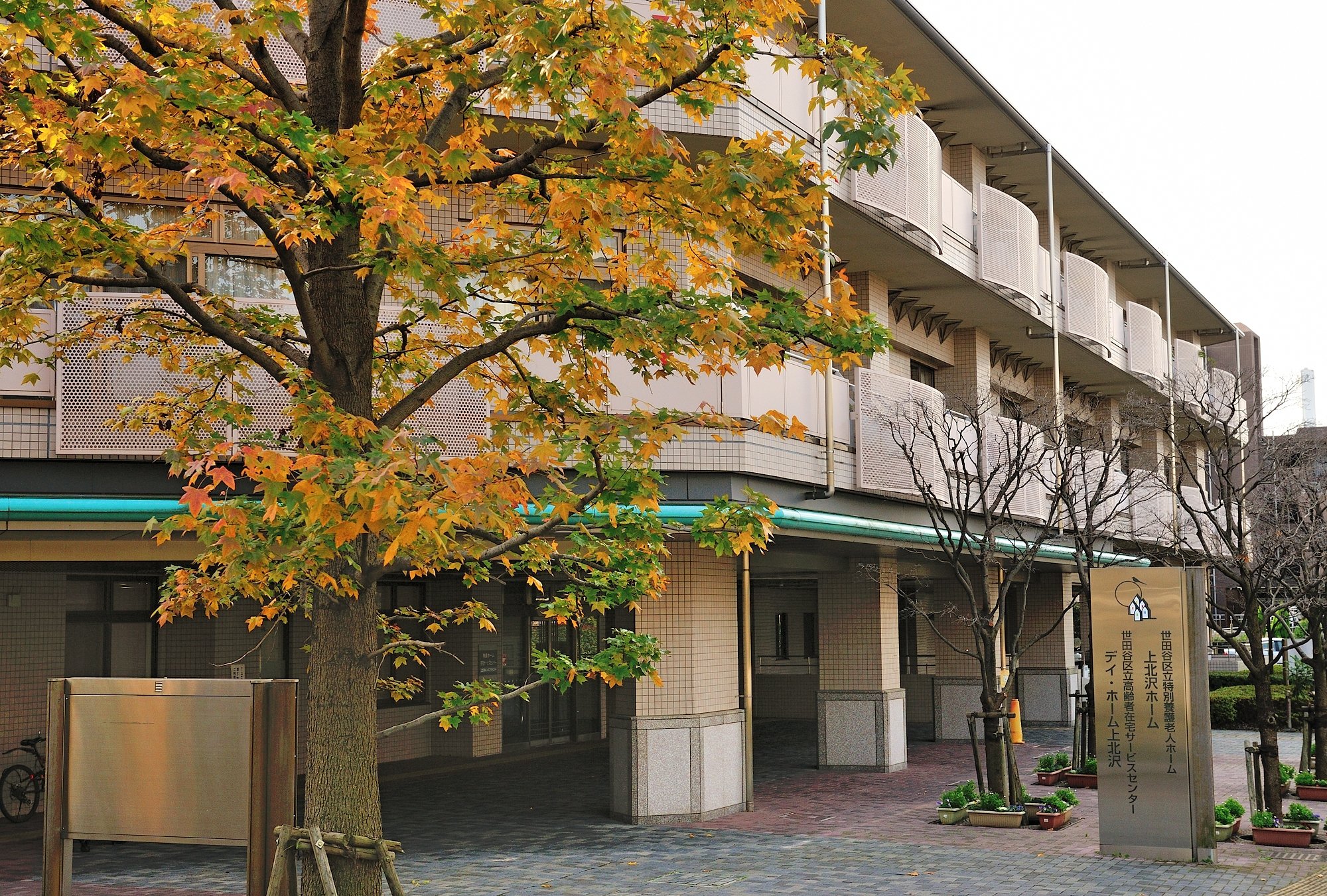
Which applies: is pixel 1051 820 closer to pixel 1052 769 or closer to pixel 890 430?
pixel 1052 769

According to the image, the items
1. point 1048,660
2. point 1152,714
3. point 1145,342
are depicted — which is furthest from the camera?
point 1145,342

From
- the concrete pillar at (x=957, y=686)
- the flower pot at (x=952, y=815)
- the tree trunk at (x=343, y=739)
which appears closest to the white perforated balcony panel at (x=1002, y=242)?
the concrete pillar at (x=957, y=686)

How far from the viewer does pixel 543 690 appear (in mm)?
25609

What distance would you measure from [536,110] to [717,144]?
2221 millimetres

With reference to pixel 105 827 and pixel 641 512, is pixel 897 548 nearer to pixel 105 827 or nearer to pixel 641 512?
pixel 641 512

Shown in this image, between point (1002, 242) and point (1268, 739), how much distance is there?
10041 mm

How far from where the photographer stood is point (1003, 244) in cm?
2217

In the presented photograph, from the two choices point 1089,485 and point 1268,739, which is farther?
point 1089,485

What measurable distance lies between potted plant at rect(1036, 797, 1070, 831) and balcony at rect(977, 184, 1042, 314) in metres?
9.24

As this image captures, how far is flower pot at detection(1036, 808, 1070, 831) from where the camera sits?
15.2 m

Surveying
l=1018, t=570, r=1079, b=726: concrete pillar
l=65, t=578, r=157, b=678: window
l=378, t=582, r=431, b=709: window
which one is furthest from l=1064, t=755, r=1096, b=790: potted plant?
l=65, t=578, r=157, b=678: window

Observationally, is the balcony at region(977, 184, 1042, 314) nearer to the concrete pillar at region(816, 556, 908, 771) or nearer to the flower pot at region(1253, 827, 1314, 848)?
the concrete pillar at region(816, 556, 908, 771)

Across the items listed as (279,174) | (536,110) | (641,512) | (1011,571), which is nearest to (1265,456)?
(1011,571)

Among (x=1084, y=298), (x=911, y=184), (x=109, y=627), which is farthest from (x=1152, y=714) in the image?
(x=1084, y=298)
